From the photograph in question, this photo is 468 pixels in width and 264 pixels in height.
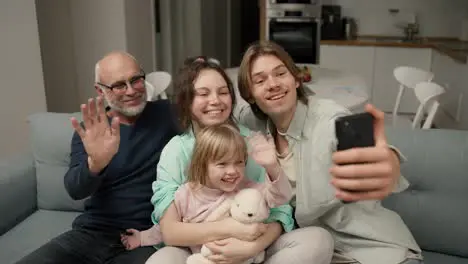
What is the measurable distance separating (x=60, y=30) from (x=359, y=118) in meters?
3.11

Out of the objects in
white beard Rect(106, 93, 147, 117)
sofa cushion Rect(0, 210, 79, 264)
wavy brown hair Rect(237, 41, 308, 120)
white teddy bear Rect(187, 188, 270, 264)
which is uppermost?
wavy brown hair Rect(237, 41, 308, 120)

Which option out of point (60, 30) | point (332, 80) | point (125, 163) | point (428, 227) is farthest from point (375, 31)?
point (125, 163)

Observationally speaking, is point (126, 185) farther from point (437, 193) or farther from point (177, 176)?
point (437, 193)

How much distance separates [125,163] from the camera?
5.89ft

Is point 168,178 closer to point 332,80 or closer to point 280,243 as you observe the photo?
point 280,243

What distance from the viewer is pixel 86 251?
1.67 metres

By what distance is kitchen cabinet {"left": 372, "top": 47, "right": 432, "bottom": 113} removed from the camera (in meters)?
4.92

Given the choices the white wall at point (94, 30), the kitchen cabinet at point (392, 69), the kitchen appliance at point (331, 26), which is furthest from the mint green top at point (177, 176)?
the kitchen appliance at point (331, 26)

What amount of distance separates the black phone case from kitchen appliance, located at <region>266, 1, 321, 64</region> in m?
4.07

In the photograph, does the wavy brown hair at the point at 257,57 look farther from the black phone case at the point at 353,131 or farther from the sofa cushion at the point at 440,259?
the sofa cushion at the point at 440,259

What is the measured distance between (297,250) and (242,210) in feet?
0.68

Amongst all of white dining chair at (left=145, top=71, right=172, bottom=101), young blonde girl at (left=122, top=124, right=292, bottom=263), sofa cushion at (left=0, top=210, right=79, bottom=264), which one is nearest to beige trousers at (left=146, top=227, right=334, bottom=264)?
young blonde girl at (left=122, top=124, right=292, bottom=263)

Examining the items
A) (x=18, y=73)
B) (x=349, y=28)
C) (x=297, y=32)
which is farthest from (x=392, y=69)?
(x=18, y=73)

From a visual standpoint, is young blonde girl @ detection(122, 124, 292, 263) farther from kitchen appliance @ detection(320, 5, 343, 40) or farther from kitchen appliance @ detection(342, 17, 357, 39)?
kitchen appliance @ detection(342, 17, 357, 39)
